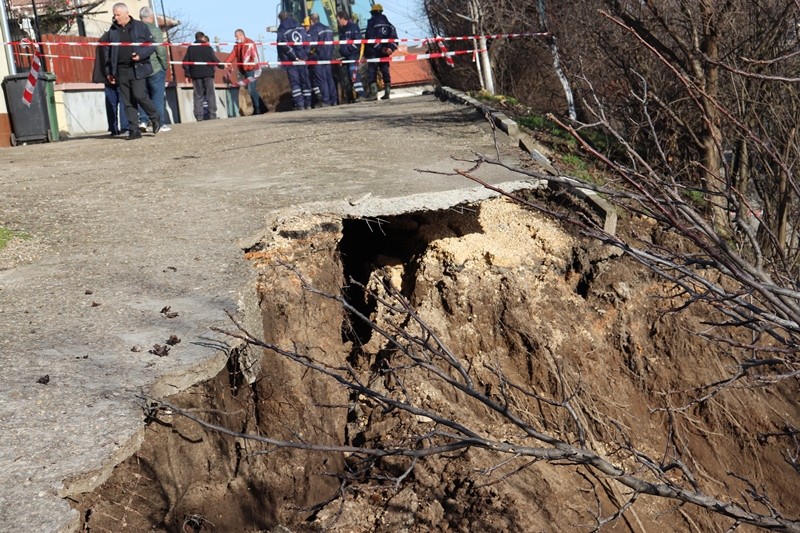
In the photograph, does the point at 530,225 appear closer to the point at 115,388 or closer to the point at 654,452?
the point at 654,452

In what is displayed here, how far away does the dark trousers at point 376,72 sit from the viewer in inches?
755

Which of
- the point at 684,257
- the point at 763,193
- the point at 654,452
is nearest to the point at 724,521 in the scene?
the point at 654,452

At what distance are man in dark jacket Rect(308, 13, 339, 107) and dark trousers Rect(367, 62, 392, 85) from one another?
100cm

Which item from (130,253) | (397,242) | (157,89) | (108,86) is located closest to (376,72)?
(157,89)

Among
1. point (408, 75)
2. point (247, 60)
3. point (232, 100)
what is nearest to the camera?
point (247, 60)

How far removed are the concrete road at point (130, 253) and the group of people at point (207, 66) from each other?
1.13 metres

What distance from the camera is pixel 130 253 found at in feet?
18.8

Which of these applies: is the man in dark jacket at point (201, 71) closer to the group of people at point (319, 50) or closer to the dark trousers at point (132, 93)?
the group of people at point (319, 50)

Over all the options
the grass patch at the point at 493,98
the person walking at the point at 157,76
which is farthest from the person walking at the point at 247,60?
the grass patch at the point at 493,98

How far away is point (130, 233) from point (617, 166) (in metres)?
4.36

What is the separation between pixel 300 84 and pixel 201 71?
203 cm

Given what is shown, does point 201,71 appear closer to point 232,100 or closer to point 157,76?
point 157,76

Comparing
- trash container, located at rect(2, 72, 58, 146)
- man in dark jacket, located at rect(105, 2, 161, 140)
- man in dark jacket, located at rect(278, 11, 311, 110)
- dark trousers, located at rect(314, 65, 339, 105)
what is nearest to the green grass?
man in dark jacket, located at rect(105, 2, 161, 140)

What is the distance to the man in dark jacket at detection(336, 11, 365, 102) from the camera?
19000mm
